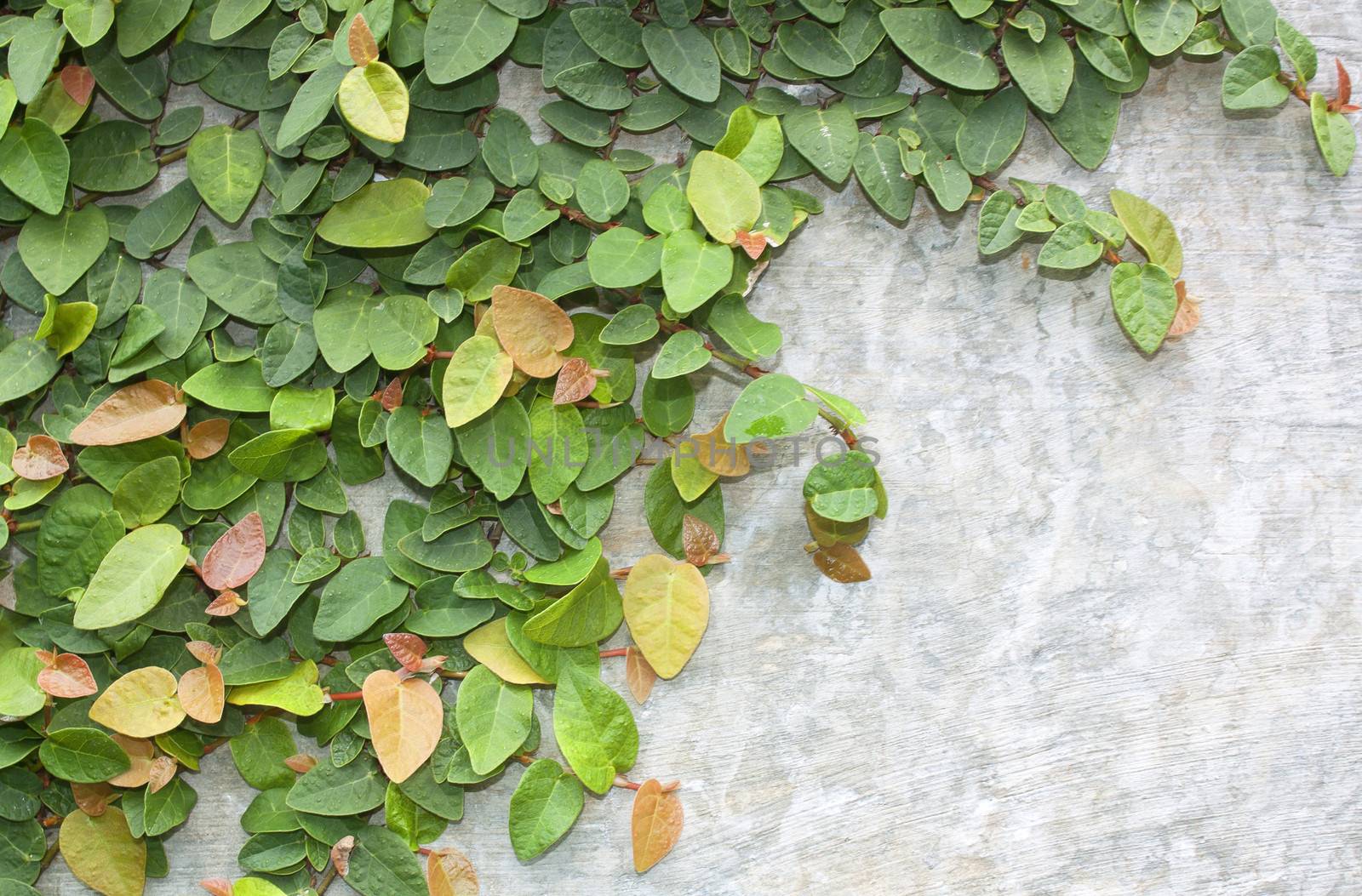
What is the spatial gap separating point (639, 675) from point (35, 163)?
96 centimetres

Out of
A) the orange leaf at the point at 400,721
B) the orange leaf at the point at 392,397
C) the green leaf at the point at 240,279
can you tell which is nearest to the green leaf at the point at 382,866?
the orange leaf at the point at 400,721

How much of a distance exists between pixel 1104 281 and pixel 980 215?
18 centimetres

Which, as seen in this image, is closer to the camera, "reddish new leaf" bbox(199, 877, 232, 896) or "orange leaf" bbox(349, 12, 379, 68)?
"orange leaf" bbox(349, 12, 379, 68)

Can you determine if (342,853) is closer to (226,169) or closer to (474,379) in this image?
(474,379)

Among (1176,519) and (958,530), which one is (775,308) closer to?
(958,530)

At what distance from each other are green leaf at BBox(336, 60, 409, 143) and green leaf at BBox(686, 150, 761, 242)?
1.11ft

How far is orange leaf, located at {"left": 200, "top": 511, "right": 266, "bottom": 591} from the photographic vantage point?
1.20 m

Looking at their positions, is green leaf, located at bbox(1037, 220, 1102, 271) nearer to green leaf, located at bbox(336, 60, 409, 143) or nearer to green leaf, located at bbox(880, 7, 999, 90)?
green leaf, located at bbox(880, 7, 999, 90)

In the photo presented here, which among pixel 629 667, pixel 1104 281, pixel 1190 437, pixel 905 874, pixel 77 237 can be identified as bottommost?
pixel 905 874

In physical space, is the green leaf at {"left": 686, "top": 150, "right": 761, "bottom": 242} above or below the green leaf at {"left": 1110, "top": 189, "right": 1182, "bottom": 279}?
above

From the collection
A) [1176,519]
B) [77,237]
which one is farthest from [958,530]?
[77,237]

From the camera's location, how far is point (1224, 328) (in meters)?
1.21

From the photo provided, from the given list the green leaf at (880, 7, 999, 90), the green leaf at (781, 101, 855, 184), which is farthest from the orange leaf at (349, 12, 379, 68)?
the green leaf at (880, 7, 999, 90)

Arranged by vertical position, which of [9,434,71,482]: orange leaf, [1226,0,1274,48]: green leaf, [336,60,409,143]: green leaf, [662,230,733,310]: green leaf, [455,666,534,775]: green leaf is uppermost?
[336,60,409,143]: green leaf
